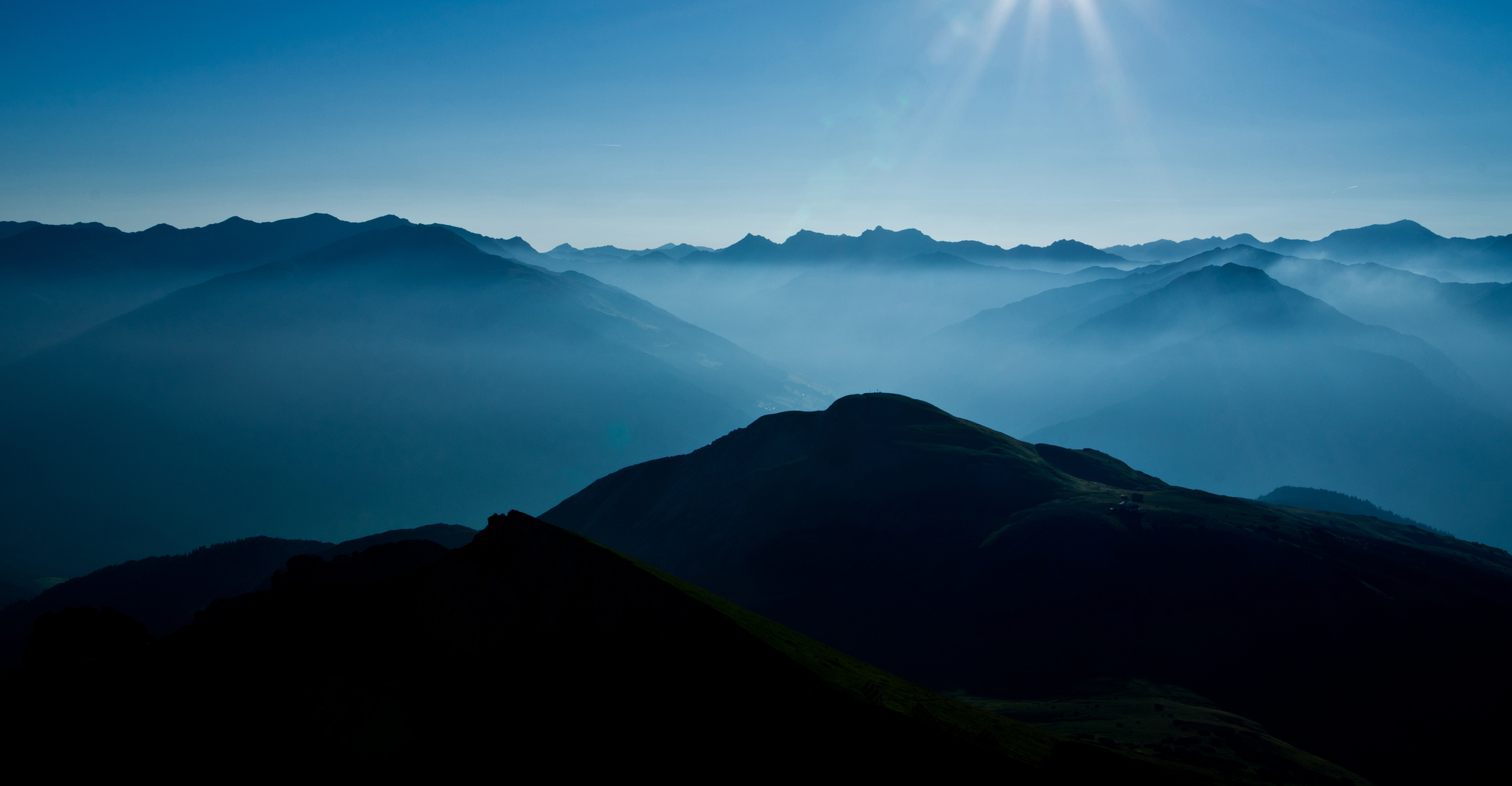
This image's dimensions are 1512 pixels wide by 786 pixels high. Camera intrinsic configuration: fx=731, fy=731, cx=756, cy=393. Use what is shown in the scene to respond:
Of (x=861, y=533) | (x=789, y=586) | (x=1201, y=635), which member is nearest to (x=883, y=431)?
(x=861, y=533)

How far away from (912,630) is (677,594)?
315 ft

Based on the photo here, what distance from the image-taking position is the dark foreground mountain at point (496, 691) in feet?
140

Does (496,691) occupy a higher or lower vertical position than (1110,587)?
higher

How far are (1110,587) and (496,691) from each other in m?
115

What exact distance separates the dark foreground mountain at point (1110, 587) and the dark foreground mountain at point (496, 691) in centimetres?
5147

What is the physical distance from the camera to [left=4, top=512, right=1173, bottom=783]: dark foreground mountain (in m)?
42.7

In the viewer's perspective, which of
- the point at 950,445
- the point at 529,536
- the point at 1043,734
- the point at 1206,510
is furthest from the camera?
the point at 950,445

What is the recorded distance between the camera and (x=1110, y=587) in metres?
129

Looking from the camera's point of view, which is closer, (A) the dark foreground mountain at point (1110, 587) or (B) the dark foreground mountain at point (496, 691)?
(B) the dark foreground mountain at point (496, 691)

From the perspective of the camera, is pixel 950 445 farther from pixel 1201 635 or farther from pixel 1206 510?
pixel 1201 635

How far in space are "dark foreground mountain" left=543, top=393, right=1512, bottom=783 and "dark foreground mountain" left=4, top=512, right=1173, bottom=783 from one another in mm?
51475

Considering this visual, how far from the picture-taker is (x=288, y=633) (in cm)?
4988

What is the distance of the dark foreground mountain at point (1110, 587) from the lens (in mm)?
99312

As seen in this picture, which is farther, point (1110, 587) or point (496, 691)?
point (1110, 587)
